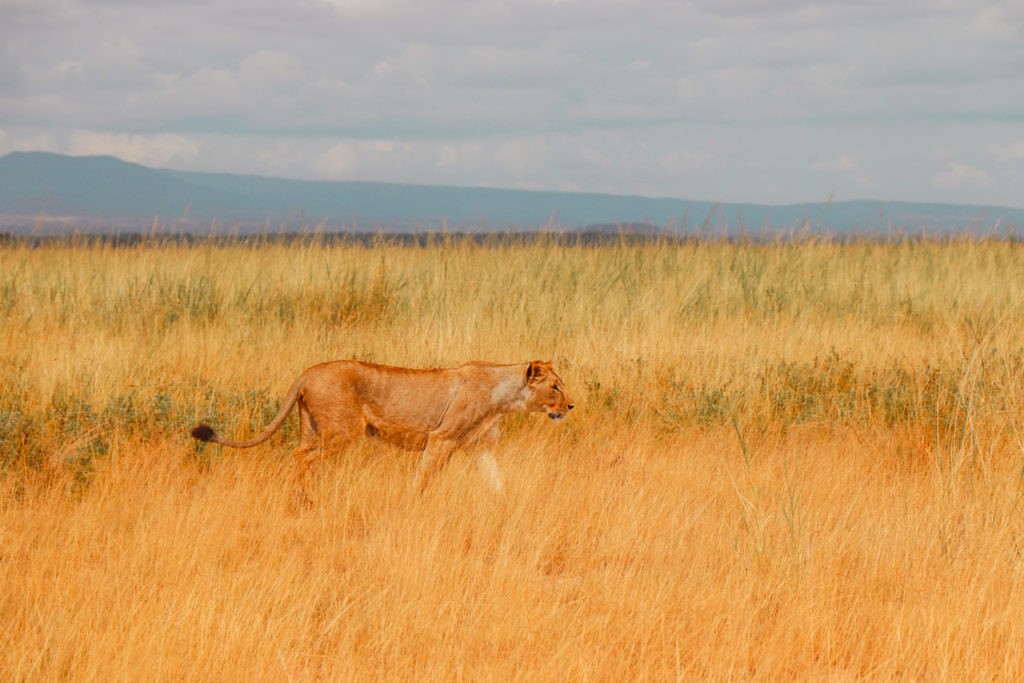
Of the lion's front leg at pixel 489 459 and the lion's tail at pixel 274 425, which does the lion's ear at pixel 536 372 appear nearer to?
the lion's front leg at pixel 489 459

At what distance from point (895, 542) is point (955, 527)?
421 millimetres

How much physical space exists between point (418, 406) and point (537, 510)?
0.94 metres

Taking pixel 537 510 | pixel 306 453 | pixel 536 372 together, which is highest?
pixel 536 372

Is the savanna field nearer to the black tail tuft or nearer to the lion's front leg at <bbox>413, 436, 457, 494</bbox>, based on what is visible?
the lion's front leg at <bbox>413, 436, 457, 494</bbox>

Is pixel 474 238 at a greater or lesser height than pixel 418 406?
greater

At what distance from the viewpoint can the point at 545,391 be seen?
6.10 m

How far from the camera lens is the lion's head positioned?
19.9ft

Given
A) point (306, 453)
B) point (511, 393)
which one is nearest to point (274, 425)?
point (306, 453)

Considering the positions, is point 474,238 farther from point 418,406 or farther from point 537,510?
point 537,510

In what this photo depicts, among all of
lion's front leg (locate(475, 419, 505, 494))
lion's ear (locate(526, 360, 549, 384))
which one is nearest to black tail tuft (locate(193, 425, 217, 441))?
lion's front leg (locate(475, 419, 505, 494))

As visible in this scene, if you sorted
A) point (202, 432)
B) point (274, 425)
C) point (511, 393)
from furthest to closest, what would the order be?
1. point (511, 393)
2. point (274, 425)
3. point (202, 432)

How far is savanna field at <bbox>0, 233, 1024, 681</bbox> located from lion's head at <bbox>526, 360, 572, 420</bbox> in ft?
1.09

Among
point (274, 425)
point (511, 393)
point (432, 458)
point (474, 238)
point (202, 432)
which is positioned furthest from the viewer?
point (474, 238)

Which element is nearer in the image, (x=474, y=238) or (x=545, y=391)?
(x=545, y=391)
